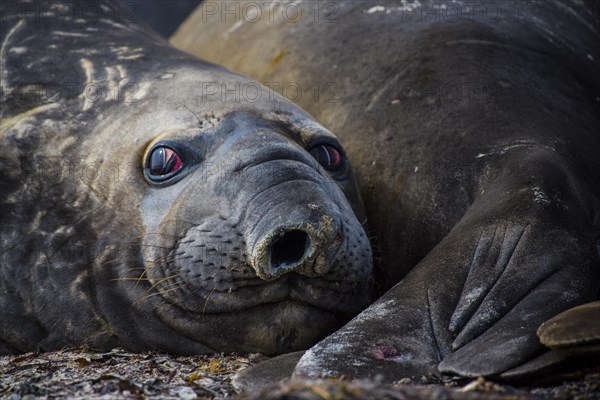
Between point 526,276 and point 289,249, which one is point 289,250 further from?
point 526,276

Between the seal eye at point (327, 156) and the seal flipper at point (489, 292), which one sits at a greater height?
the seal eye at point (327, 156)

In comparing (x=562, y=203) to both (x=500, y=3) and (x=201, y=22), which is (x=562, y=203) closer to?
(x=500, y=3)

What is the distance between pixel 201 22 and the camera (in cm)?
772

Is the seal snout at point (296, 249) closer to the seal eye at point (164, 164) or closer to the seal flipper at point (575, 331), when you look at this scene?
the seal eye at point (164, 164)

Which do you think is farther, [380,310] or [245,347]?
[245,347]

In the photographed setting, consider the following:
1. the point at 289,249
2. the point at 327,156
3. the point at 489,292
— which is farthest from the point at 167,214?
the point at 489,292

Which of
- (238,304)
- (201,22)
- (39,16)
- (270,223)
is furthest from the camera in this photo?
(201,22)

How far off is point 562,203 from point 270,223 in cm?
130

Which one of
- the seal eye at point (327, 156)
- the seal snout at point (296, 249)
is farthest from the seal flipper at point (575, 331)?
the seal eye at point (327, 156)

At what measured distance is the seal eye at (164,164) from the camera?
4.44 metres

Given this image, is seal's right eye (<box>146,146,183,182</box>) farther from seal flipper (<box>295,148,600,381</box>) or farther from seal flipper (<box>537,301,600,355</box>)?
seal flipper (<box>537,301,600,355</box>)

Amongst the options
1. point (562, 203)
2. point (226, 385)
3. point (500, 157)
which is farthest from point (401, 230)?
point (226, 385)

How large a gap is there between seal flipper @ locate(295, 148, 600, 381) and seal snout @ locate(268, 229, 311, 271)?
1.15 feet

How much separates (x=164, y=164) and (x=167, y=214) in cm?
26
